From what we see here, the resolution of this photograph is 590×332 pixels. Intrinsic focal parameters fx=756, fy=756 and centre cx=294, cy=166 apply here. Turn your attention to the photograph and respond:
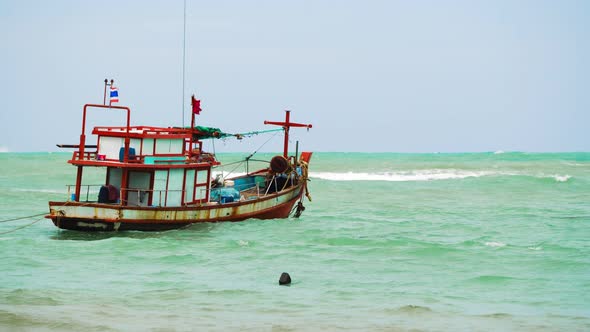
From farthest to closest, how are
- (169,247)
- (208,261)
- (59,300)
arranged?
(169,247), (208,261), (59,300)

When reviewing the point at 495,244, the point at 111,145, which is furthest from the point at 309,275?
the point at 111,145

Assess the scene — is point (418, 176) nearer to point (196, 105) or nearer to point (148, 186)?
point (196, 105)

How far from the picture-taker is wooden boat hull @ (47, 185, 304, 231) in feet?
73.5

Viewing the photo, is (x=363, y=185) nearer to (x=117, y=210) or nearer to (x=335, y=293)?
(x=117, y=210)

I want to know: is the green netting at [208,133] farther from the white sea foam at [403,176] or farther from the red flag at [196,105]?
the white sea foam at [403,176]

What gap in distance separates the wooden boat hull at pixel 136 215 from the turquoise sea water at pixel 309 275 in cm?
35

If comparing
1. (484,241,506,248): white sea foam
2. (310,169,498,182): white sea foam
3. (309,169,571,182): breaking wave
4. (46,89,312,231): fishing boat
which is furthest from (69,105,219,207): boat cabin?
(310,169,498,182): white sea foam

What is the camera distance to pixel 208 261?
1936cm

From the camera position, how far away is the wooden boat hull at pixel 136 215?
22.4m

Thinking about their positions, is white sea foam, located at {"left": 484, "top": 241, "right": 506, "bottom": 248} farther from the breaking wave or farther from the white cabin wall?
the breaking wave

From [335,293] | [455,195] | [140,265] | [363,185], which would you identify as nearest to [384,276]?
[335,293]

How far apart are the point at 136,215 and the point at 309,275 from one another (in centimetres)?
750

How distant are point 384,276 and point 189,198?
374 inches

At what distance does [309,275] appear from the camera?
17.7 metres
